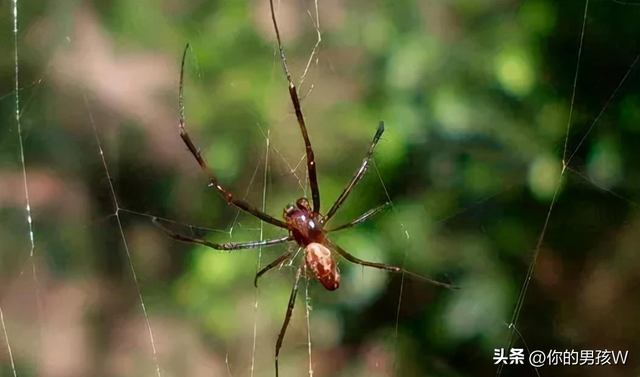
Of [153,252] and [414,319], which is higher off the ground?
[153,252]

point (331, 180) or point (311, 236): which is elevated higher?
point (331, 180)

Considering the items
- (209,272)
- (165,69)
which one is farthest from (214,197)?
(165,69)

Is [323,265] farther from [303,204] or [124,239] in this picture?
[124,239]

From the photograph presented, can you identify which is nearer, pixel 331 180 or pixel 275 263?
pixel 275 263

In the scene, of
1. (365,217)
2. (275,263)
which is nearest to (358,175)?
(365,217)

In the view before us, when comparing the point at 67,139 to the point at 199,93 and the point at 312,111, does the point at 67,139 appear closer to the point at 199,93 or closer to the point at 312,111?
the point at 199,93

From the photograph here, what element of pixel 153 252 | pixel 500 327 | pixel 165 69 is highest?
pixel 165 69
